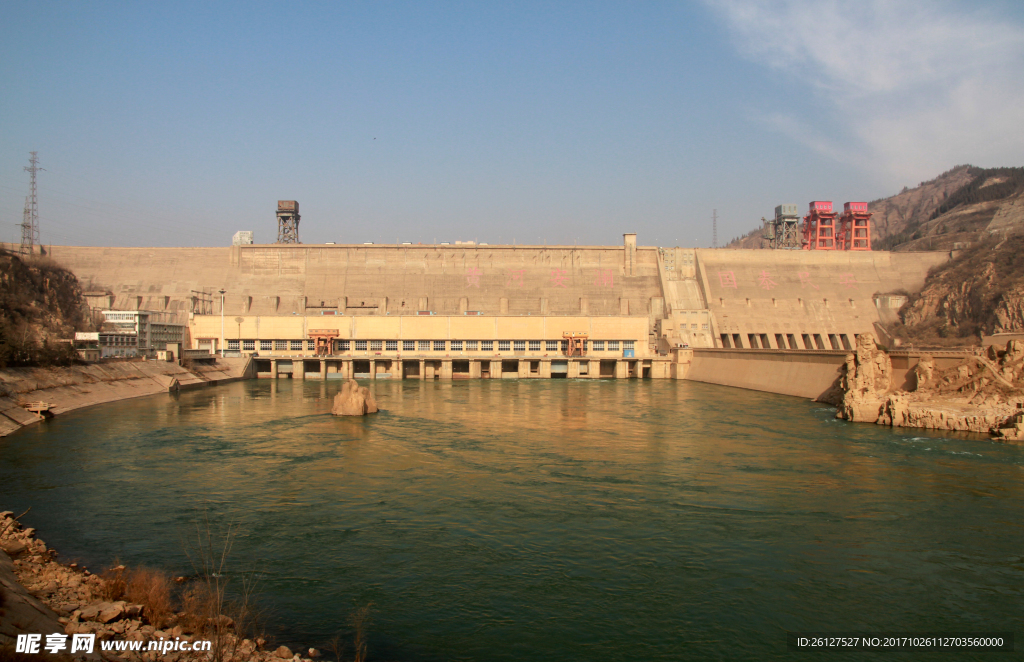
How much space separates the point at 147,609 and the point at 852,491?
1903cm

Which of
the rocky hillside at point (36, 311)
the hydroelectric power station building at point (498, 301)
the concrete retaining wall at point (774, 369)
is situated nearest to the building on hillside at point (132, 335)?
the rocky hillside at point (36, 311)

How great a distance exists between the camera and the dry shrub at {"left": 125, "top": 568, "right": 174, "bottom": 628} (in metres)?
9.79

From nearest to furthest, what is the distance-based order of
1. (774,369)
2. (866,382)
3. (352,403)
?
(866,382)
(352,403)
(774,369)

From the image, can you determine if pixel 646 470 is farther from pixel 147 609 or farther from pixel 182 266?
pixel 182 266

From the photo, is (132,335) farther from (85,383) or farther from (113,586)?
(113,586)

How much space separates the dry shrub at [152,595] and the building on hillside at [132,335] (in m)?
44.7

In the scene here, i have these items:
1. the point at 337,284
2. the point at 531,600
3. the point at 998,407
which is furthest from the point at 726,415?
the point at 337,284

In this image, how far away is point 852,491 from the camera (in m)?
19.7

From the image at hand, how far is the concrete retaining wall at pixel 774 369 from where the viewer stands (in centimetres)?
4194

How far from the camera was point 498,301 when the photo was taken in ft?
252

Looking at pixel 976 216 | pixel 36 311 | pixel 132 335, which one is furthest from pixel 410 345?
pixel 976 216

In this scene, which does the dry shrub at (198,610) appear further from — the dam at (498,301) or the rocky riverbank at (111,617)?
the dam at (498,301)

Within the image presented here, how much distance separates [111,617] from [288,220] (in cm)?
8612

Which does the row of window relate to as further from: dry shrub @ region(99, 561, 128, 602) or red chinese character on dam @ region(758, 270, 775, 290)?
dry shrub @ region(99, 561, 128, 602)
